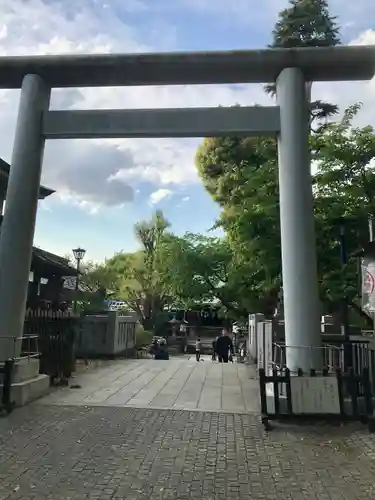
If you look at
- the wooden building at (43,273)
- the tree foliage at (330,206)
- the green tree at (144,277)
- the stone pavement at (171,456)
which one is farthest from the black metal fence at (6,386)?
the green tree at (144,277)

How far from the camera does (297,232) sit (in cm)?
801

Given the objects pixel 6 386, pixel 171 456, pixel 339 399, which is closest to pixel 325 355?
pixel 339 399

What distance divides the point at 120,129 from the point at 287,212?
3.43 m

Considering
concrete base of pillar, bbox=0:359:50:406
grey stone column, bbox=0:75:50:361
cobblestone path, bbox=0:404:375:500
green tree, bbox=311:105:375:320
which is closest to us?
cobblestone path, bbox=0:404:375:500

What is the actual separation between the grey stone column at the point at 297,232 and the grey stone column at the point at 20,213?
4.57m

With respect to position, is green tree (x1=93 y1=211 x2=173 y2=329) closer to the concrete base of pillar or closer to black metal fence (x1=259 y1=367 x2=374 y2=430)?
the concrete base of pillar

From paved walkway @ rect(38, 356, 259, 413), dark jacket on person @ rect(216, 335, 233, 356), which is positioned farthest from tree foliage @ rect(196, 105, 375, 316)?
dark jacket on person @ rect(216, 335, 233, 356)

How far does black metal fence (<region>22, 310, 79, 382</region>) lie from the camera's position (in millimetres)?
9414

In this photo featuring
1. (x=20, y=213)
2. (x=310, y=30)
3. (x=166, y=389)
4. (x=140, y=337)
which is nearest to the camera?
(x=20, y=213)

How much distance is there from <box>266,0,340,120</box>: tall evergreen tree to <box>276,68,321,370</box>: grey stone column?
10528 millimetres

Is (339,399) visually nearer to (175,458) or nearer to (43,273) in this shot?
(175,458)

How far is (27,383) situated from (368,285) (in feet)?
19.0

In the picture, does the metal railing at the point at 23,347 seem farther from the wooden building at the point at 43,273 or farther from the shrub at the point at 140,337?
the shrub at the point at 140,337

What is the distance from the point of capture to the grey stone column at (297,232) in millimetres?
7762
